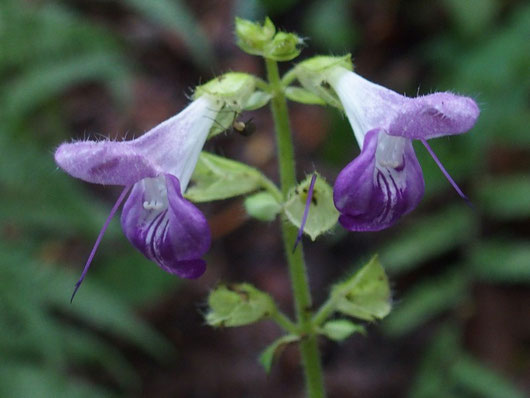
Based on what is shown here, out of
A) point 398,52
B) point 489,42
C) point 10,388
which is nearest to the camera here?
point 10,388

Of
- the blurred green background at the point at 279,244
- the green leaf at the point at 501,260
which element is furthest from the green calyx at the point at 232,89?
the green leaf at the point at 501,260

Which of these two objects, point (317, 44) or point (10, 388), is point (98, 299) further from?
point (317, 44)

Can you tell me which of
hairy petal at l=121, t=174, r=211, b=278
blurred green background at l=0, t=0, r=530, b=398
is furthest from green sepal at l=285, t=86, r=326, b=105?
blurred green background at l=0, t=0, r=530, b=398

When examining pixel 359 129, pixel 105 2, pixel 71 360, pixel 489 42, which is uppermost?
pixel 105 2

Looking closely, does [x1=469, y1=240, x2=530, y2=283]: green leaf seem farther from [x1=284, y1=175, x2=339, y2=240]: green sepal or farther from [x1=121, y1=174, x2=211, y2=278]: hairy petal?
[x1=121, y1=174, x2=211, y2=278]: hairy petal

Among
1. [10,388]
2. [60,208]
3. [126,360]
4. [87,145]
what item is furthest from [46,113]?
[87,145]

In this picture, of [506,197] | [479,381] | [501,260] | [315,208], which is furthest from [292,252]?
[506,197]
